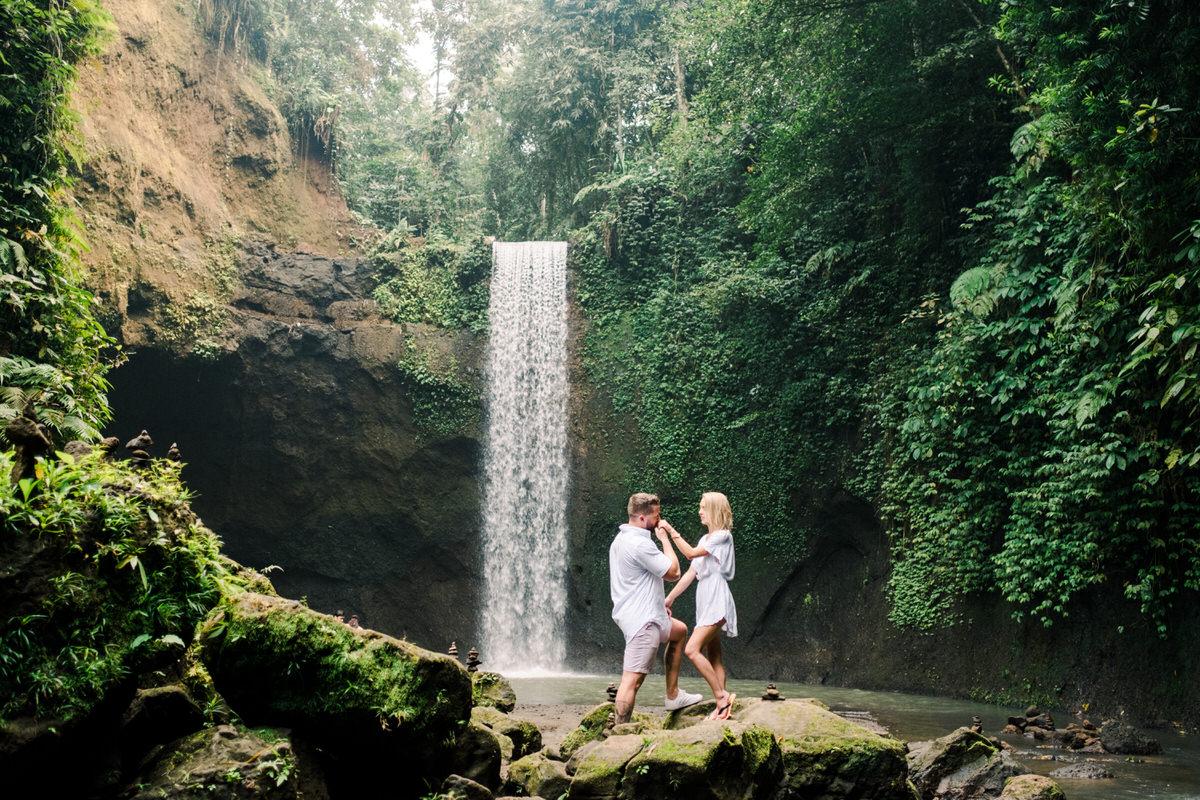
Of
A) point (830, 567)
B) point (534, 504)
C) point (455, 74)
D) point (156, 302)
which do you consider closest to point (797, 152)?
point (830, 567)

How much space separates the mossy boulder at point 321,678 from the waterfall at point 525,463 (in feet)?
37.1

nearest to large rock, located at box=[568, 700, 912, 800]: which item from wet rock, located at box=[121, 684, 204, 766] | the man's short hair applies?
the man's short hair

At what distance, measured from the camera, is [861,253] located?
13719mm

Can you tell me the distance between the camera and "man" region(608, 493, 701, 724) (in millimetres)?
5559

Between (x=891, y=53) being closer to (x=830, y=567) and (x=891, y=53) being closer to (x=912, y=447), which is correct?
(x=912, y=447)

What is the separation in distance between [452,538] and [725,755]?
12497 mm

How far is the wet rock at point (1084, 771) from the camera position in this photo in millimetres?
5965

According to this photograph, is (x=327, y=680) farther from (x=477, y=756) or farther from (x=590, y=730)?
(x=590, y=730)

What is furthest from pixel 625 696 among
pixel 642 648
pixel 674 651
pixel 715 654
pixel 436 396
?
pixel 436 396

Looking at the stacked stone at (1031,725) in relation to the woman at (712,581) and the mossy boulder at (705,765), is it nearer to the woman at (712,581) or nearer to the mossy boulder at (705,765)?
the woman at (712,581)

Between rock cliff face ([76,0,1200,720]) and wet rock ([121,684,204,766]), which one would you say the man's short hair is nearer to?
wet rock ([121,684,204,766])

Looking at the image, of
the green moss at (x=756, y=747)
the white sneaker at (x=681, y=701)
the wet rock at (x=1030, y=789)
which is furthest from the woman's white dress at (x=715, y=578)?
the wet rock at (x=1030, y=789)

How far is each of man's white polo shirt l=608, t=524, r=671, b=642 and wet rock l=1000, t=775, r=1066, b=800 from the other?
2260 mm

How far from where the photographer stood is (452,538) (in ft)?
53.4
